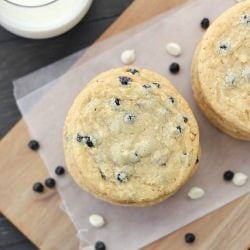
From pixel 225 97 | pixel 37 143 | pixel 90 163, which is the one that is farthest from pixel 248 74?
pixel 37 143

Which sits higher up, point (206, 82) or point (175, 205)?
point (206, 82)

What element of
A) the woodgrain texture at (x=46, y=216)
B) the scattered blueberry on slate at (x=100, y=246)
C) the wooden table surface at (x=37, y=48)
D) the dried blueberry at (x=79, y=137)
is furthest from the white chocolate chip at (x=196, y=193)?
the wooden table surface at (x=37, y=48)

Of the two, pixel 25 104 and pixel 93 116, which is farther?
pixel 25 104

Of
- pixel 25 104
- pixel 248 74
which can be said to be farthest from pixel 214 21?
pixel 25 104

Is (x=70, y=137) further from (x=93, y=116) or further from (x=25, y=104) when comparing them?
(x=25, y=104)

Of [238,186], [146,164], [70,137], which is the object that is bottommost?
[238,186]
